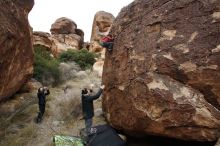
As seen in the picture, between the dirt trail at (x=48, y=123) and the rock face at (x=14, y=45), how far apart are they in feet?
4.09

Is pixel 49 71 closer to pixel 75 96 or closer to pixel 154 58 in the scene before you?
pixel 75 96

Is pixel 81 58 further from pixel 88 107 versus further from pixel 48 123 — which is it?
pixel 88 107

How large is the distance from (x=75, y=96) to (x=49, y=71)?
6792 mm

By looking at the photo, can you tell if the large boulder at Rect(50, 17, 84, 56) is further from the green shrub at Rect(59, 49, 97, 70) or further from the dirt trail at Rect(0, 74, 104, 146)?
the dirt trail at Rect(0, 74, 104, 146)

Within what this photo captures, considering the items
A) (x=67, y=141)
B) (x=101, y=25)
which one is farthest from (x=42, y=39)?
(x=67, y=141)

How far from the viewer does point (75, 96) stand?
1420 cm

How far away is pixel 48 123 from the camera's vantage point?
1263cm

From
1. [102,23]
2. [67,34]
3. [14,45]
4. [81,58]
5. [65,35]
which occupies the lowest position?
[81,58]

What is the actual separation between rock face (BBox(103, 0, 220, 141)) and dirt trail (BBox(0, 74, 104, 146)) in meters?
2.59

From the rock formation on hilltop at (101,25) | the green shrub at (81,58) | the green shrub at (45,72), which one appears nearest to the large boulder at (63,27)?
the rock formation on hilltop at (101,25)

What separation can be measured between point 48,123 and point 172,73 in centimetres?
606

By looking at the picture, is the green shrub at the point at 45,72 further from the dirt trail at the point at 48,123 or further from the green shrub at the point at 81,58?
the green shrub at the point at 81,58

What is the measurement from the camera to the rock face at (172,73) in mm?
7906

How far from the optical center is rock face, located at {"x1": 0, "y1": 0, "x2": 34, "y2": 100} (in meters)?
10.6
